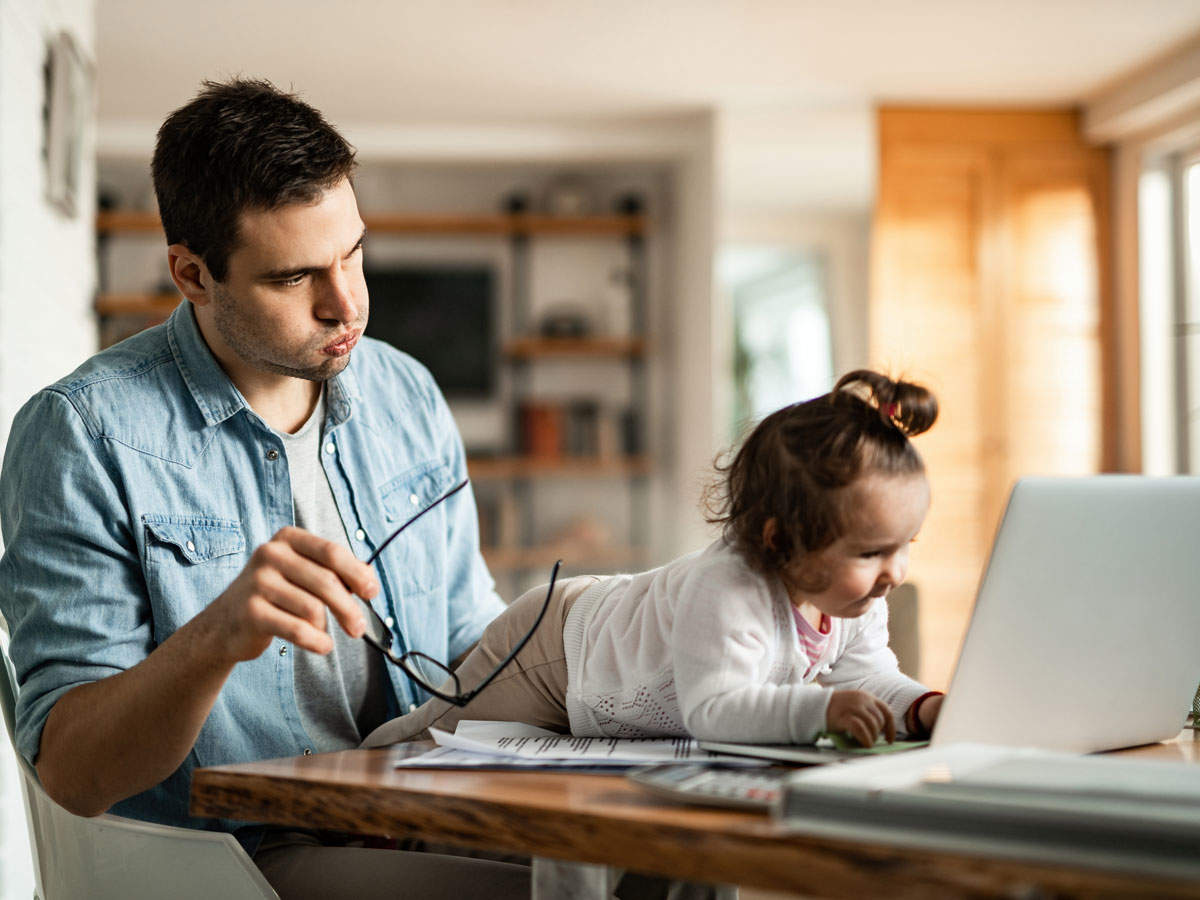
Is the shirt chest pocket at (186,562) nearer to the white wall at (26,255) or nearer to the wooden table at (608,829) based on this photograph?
the wooden table at (608,829)

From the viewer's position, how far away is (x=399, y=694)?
1.33m

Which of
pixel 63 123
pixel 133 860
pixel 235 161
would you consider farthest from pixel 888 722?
pixel 63 123

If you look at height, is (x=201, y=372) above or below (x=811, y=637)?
above

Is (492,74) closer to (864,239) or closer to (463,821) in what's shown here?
(864,239)

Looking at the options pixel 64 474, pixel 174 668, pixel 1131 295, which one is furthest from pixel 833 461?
pixel 1131 295

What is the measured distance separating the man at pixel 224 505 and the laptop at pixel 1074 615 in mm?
472

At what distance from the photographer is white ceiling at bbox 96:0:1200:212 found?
14.8ft

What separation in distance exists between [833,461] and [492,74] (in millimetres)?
4728

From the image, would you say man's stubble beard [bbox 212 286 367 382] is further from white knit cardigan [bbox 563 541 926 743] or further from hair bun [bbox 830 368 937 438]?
hair bun [bbox 830 368 937 438]

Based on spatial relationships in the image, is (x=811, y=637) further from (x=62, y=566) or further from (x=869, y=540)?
(x=62, y=566)

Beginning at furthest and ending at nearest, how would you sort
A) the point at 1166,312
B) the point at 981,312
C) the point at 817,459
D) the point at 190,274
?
1. the point at 981,312
2. the point at 1166,312
3. the point at 190,274
4. the point at 817,459

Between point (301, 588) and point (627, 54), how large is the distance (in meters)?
4.57

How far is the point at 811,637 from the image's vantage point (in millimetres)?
1009

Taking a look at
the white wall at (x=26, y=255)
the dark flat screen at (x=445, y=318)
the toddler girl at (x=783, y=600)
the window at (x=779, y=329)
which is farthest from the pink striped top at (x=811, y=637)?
the window at (x=779, y=329)
